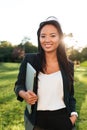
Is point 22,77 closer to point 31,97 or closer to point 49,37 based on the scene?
point 31,97

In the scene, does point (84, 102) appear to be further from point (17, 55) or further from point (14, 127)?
point (17, 55)

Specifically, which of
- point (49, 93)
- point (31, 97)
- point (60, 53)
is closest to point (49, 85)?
point (49, 93)

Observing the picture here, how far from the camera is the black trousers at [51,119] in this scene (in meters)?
3.68

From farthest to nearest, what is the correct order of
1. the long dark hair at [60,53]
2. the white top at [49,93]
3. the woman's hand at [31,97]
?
the long dark hair at [60,53] → the white top at [49,93] → the woman's hand at [31,97]

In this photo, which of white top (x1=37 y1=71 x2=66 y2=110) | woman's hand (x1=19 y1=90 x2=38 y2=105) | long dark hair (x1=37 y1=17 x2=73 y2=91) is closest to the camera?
woman's hand (x1=19 y1=90 x2=38 y2=105)

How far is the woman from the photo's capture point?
3.67 metres

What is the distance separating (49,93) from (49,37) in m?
0.55

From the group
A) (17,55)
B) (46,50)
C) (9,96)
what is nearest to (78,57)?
(17,55)

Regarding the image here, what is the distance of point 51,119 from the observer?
3684 millimetres

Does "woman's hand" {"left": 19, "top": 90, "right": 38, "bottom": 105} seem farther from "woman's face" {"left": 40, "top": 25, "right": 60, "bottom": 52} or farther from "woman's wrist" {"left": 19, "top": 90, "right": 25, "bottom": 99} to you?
"woman's face" {"left": 40, "top": 25, "right": 60, "bottom": 52}

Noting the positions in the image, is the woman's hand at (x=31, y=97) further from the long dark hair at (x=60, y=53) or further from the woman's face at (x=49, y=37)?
the woman's face at (x=49, y=37)

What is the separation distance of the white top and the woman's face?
29cm

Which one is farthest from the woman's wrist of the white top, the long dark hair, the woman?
the long dark hair

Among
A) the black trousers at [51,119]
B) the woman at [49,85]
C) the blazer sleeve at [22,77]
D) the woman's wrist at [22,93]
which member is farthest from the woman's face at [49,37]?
the black trousers at [51,119]
